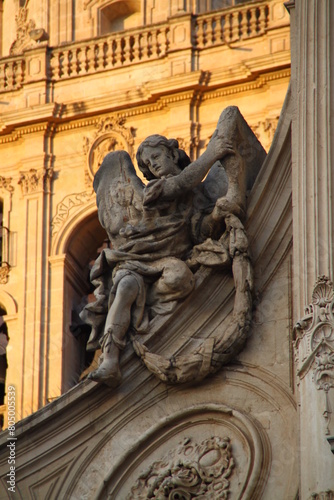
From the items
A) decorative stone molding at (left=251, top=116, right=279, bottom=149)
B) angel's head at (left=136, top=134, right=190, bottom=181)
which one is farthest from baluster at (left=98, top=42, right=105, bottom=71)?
angel's head at (left=136, top=134, right=190, bottom=181)

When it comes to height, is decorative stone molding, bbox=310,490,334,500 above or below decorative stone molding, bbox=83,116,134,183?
below

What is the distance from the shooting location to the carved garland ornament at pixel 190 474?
12.2 metres

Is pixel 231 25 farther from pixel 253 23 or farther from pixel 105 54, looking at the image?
pixel 105 54

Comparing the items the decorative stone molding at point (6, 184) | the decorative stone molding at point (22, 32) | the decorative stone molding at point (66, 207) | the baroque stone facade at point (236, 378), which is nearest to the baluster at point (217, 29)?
the decorative stone molding at point (66, 207)

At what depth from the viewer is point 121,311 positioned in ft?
41.8

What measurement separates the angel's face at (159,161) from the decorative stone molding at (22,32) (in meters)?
28.1

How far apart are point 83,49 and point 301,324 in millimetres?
28763

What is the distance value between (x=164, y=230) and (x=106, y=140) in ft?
85.5

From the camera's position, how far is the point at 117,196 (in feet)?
43.9

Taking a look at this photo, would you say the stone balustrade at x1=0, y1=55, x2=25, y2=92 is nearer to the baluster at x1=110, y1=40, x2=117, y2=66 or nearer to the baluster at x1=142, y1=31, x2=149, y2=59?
the baluster at x1=110, y1=40, x2=117, y2=66

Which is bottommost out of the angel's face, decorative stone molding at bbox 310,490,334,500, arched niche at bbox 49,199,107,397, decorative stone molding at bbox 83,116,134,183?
decorative stone molding at bbox 310,490,334,500

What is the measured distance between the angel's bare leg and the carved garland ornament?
2.19 ft

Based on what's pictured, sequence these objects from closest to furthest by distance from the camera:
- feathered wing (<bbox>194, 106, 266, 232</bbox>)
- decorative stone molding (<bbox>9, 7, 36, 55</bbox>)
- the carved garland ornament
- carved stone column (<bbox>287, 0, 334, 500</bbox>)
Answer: carved stone column (<bbox>287, 0, 334, 500</bbox>) < the carved garland ornament < feathered wing (<bbox>194, 106, 266, 232</bbox>) < decorative stone molding (<bbox>9, 7, 36, 55</bbox>)

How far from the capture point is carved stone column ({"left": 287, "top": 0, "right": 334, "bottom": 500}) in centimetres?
1130
